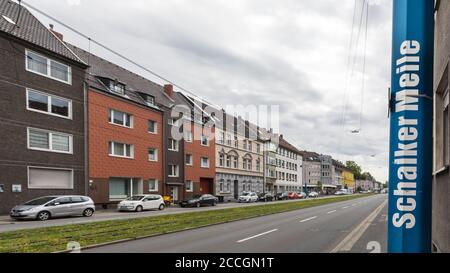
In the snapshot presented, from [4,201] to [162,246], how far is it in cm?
1705

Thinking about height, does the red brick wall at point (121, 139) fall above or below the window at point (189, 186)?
above

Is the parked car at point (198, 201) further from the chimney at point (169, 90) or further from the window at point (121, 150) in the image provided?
the chimney at point (169, 90)

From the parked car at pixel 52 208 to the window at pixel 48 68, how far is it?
9.59 metres

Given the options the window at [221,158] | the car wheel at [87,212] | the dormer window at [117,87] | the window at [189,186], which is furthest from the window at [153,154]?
the window at [221,158]

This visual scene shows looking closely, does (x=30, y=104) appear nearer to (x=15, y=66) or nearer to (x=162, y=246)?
(x=15, y=66)

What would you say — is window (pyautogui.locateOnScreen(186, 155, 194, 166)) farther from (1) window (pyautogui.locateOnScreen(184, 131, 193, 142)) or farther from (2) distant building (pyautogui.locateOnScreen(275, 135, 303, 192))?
(2) distant building (pyautogui.locateOnScreen(275, 135, 303, 192))

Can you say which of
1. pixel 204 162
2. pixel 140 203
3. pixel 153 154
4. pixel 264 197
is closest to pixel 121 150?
pixel 153 154

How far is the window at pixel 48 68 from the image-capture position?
85.9 ft

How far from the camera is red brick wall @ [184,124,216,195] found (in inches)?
1829

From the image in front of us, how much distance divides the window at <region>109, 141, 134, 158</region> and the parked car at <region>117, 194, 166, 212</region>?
196 inches

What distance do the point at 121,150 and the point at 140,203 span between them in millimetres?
7070

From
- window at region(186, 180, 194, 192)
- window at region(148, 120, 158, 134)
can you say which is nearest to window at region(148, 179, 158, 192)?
window at region(148, 120, 158, 134)

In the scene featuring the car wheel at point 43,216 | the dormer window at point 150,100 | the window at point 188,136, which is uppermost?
the dormer window at point 150,100
